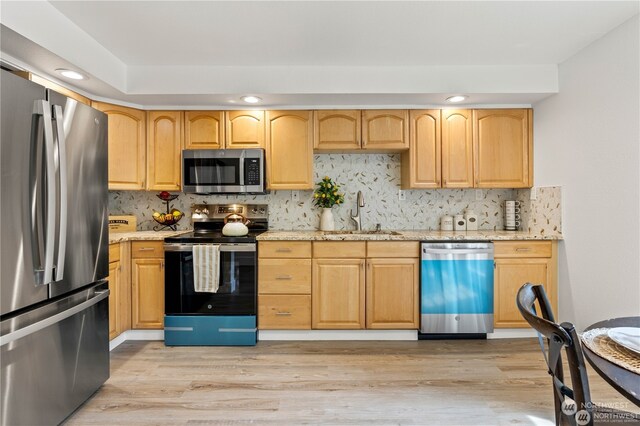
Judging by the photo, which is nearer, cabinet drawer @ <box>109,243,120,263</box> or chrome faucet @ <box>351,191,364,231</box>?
cabinet drawer @ <box>109,243,120,263</box>

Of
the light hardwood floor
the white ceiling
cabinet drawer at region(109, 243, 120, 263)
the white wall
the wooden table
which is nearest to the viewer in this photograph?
the wooden table

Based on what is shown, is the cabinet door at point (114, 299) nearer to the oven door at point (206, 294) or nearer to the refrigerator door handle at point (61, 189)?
the oven door at point (206, 294)

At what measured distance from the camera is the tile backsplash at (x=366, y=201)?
3619mm

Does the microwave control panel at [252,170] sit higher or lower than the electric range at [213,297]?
higher

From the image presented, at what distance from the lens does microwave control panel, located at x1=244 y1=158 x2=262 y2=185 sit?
10.5 ft

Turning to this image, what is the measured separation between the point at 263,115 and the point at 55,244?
2.07 m

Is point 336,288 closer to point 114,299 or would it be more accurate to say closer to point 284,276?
point 284,276

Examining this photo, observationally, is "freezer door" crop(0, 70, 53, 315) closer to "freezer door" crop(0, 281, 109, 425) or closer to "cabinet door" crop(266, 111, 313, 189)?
"freezer door" crop(0, 281, 109, 425)

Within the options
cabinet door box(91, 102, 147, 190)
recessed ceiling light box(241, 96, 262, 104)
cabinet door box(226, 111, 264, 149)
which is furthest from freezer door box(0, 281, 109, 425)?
recessed ceiling light box(241, 96, 262, 104)

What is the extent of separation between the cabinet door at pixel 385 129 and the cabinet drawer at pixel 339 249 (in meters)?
0.95

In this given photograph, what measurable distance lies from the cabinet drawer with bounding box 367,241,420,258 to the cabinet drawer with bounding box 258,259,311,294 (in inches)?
22.0

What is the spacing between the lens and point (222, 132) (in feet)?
10.9

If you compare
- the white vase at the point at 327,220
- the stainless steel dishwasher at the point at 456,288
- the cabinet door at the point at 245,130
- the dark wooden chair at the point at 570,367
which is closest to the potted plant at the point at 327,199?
the white vase at the point at 327,220

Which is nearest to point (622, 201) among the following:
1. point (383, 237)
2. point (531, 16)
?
point (531, 16)
